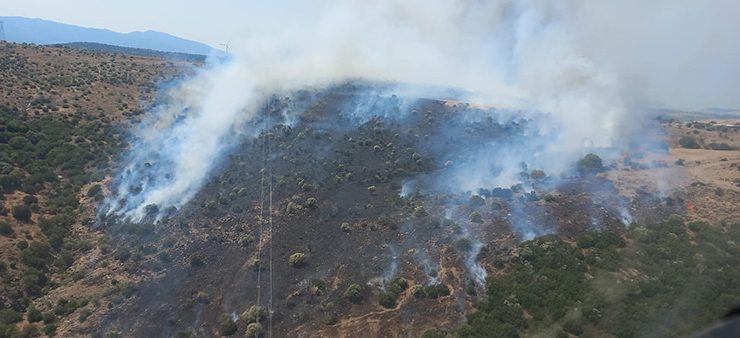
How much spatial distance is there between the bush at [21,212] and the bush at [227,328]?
73.9ft

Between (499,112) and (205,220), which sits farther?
(499,112)

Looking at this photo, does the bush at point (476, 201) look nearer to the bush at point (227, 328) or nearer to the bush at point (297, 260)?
the bush at point (297, 260)

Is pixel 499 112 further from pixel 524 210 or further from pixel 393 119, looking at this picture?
pixel 524 210

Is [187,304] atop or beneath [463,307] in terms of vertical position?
beneath

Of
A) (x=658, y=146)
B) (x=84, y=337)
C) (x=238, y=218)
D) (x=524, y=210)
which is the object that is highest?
(x=658, y=146)

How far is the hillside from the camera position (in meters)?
29.3

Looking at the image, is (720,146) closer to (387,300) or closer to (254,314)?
(387,300)

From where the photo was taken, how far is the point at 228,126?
64188 mm

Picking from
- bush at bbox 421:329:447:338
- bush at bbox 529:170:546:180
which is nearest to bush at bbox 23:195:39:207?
bush at bbox 421:329:447:338

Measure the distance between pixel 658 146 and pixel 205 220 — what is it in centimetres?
5013

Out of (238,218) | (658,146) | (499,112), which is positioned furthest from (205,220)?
(658,146)

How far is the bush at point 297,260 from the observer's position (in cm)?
3644

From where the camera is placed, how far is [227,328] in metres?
29.8

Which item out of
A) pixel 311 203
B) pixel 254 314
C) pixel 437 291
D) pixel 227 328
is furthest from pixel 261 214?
pixel 437 291
